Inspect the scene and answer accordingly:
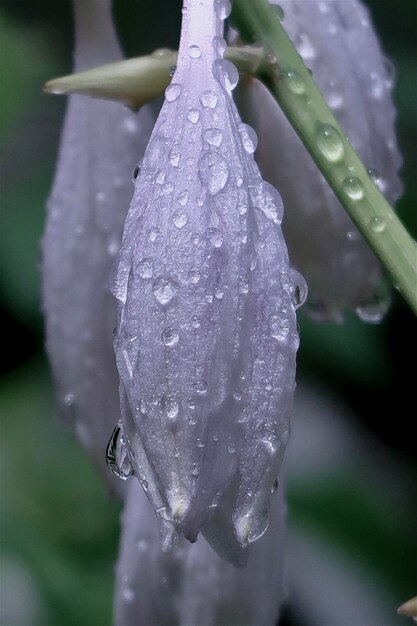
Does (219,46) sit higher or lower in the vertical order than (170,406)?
higher

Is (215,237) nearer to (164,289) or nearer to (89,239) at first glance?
(164,289)

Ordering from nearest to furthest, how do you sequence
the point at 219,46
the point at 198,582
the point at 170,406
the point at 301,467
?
the point at 170,406 → the point at 219,46 → the point at 198,582 → the point at 301,467

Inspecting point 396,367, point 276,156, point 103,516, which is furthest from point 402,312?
point 276,156

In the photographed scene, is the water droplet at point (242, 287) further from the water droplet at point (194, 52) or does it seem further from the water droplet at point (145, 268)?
the water droplet at point (194, 52)

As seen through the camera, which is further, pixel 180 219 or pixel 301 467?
pixel 301 467

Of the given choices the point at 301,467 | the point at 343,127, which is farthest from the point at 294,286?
the point at 301,467

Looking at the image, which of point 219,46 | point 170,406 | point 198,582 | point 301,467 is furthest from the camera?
point 301,467

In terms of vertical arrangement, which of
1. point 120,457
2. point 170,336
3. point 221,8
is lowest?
point 120,457
